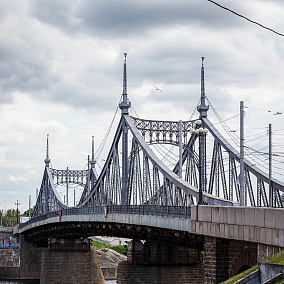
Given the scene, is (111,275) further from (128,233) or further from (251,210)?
(251,210)

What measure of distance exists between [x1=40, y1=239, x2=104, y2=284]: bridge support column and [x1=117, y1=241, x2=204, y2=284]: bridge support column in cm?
1720

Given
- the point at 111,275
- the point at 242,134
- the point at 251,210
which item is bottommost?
the point at 111,275

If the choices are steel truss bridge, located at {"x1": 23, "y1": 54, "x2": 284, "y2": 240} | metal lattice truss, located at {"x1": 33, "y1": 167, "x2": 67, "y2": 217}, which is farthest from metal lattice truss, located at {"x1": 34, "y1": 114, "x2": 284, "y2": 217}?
metal lattice truss, located at {"x1": 33, "y1": 167, "x2": 67, "y2": 217}

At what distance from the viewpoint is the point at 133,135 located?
59188 millimetres


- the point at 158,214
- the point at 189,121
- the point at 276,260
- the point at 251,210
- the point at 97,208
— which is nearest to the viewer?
the point at 276,260

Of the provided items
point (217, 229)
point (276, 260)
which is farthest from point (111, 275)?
point (276, 260)

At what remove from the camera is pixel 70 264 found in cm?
7375

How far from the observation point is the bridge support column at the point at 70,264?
72438 millimetres

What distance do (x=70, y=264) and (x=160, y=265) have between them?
20.8 m

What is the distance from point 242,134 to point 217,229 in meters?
9.62

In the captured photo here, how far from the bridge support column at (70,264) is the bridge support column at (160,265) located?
1720 centimetres

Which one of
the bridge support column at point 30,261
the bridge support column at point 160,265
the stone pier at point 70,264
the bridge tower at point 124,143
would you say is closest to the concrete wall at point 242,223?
the bridge support column at point 160,265

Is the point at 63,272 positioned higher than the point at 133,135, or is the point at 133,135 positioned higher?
the point at 133,135

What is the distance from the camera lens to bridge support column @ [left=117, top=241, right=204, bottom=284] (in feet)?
176
